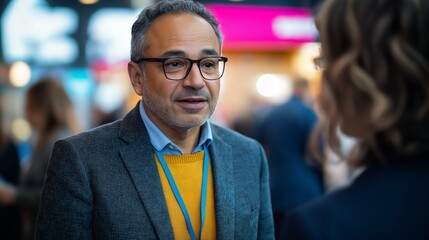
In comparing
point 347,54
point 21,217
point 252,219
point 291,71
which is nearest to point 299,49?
point 291,71

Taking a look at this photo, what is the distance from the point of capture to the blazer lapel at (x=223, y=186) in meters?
1.89

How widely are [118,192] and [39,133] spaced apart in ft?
6.40

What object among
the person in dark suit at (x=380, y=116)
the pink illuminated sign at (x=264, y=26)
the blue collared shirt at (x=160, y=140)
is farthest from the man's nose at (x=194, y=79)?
the pink illuminated sign at (x=264, y=26)

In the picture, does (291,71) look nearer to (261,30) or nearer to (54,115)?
(261,30)

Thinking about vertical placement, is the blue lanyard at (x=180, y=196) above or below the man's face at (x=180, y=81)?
below

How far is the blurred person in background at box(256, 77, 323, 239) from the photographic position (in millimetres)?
4492

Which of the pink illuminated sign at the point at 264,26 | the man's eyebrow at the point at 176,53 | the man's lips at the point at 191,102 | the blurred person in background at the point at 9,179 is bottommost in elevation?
the blurred person in background at the point at 9,179

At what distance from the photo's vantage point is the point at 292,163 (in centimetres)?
453

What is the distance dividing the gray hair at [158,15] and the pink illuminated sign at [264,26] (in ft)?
25.7

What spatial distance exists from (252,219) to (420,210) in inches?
40.1

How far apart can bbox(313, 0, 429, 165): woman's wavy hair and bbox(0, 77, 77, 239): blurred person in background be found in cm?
262

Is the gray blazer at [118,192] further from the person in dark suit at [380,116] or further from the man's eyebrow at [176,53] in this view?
the person in dark suit at [380,116]

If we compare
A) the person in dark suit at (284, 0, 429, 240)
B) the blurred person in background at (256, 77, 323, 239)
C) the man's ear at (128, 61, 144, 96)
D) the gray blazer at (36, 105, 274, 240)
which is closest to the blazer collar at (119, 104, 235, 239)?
the gray blazer at (36, 105, 274, 240)

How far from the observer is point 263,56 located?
11.7 m
